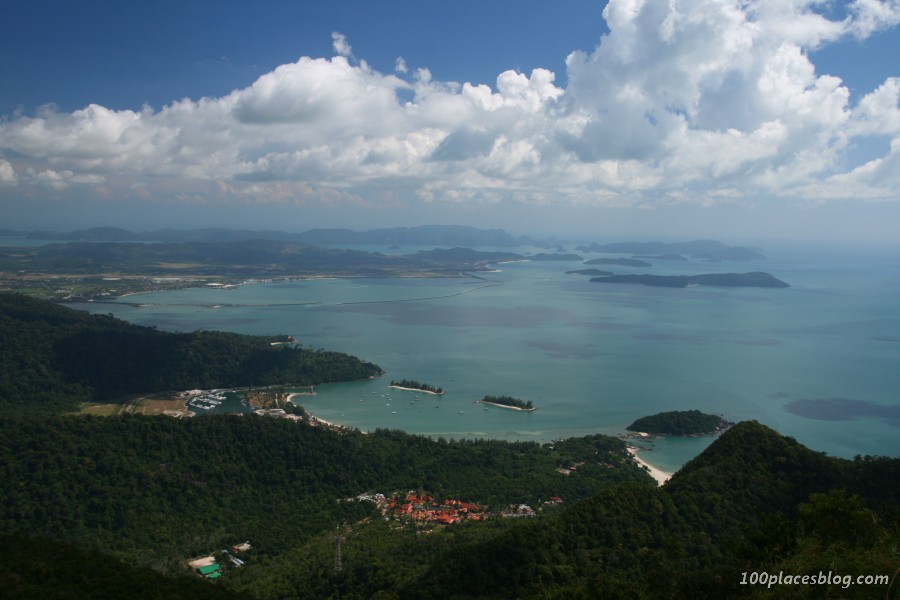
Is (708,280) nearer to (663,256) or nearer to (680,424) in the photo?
(663,256)

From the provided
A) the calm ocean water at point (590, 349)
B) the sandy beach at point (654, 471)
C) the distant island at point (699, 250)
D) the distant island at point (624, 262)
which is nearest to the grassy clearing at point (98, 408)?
the calm ocean water at point (590, 349)

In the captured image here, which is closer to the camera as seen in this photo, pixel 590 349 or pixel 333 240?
pixel 590 349

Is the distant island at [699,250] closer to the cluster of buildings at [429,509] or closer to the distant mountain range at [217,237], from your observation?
the distant mountain range at [217,237]

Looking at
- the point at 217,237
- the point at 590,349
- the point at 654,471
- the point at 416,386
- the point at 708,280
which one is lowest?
the point at 654,471

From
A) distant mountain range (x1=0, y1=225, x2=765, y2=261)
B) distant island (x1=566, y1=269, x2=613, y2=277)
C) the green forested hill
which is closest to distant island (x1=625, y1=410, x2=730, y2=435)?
the green forested hill

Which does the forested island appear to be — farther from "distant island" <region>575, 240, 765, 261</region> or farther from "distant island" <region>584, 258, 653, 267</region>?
"distant island" <region>575, 240, 765, 261</region>

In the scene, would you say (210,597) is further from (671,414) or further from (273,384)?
(273,384)

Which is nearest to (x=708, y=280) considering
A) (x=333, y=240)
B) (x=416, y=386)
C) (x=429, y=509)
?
(x=416, y=386)

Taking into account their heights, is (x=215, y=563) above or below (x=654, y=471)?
below
